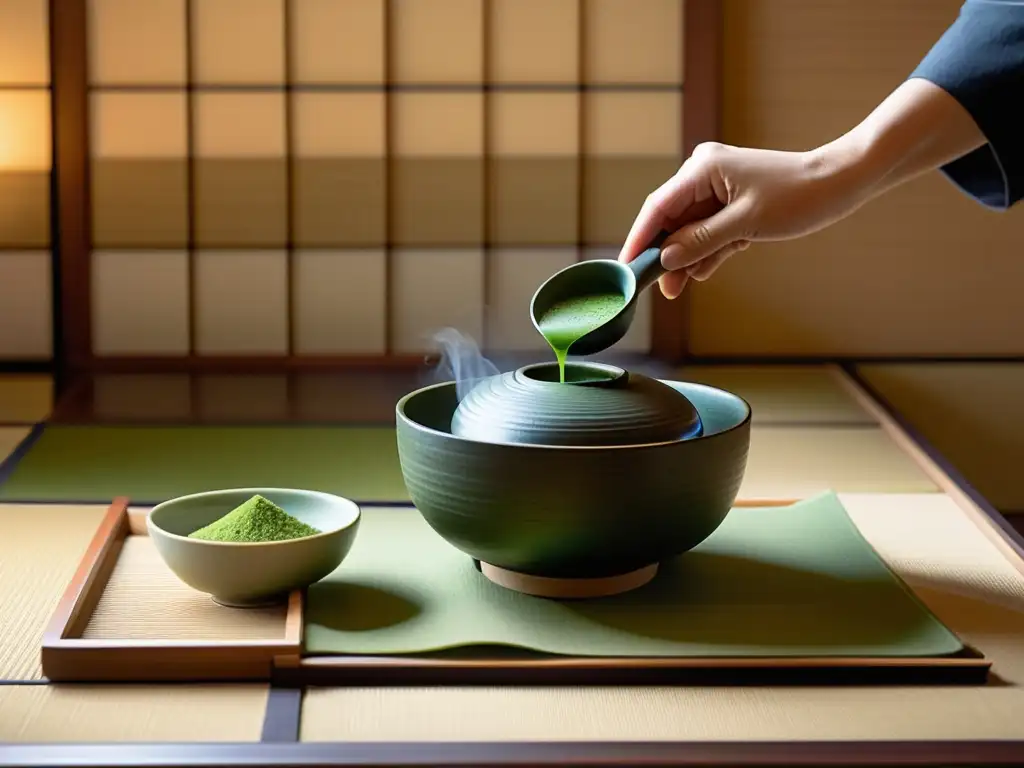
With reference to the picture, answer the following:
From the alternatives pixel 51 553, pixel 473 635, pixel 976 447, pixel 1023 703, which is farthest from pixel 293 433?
pixel 976 447

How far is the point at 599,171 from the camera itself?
2.91 metres

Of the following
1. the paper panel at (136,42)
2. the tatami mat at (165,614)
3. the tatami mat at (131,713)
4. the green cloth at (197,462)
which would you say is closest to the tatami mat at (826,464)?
the green cloth at (197,462)

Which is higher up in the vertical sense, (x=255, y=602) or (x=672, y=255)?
(x=672, y=255)

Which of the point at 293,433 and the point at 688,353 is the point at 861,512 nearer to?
the point at 293,433

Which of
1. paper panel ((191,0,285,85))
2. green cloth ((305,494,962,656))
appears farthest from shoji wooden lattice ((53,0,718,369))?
green cloth ((305,494,962,656))

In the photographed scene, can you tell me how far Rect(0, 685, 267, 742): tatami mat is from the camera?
1046 mm

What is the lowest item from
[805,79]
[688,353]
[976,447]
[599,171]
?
[976,447]

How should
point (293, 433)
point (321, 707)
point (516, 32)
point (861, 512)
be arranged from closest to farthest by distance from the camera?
point (321, 707), point (861, 512), point (293, 433), point (516, 32)

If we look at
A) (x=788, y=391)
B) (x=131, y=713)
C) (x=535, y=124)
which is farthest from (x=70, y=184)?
(x=131, y=713)

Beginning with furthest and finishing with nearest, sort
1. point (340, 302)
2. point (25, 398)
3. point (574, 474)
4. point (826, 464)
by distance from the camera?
point (340, 302) < point (25, 398) < point (826, 464) < point (574, 474)

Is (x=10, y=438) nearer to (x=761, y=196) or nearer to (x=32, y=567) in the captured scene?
(x=32, y=567)

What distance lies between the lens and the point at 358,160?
2.90m

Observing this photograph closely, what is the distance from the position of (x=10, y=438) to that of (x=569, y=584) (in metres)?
1.27

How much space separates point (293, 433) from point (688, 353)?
113 centimetres
